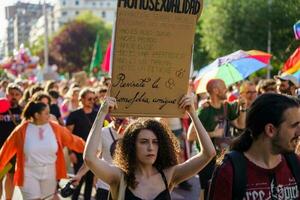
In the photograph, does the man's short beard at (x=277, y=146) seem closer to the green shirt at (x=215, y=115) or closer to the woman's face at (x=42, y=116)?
the green shirt at (x=215, y=115)

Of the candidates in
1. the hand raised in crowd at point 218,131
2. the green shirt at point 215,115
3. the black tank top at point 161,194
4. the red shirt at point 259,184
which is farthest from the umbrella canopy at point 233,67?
the red shirt at point 259,184

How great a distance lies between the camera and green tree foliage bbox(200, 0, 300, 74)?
2848cm

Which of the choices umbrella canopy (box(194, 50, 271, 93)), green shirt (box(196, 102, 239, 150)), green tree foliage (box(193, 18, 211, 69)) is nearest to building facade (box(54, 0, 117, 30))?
green tree foliage (box(193, 18, 211, 69))

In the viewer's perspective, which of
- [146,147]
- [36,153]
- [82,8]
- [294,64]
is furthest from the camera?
[82,8]

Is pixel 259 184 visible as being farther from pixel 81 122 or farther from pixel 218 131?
pixel 81 122

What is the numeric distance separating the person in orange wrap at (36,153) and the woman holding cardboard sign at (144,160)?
2793 mm

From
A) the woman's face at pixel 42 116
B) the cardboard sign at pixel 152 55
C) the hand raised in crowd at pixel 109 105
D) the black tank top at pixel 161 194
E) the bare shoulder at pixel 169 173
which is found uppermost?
the cardboard sign at pixel 152 55

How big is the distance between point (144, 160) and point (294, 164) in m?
1.05

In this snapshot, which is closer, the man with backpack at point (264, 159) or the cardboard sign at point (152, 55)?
the man with backpack at point (264, 159)

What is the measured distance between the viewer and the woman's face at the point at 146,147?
3.96 meters

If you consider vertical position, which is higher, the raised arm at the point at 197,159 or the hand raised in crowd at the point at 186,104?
the hand raised in crowd at the point at 186,104

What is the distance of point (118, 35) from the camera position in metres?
3.86

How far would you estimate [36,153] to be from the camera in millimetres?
6770

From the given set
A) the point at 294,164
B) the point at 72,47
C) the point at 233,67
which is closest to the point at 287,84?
the point at 233,67
